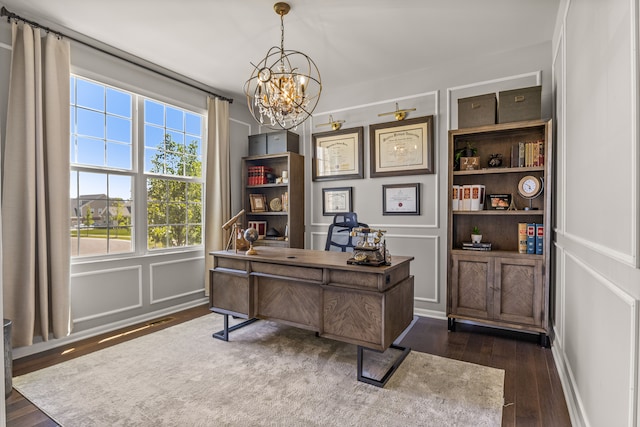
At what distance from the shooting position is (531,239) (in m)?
3.16

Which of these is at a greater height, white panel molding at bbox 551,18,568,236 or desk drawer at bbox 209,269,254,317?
white panel molding at bbox 551,18,568,236

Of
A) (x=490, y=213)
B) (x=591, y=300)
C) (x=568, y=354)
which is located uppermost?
(x=490, y=213)

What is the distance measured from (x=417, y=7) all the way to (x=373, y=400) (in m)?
2.97

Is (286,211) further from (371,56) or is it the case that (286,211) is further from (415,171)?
(371,56)

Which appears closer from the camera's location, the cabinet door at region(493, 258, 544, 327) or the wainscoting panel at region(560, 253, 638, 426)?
the wainscoting panel at region(560, 253, 638, 426)

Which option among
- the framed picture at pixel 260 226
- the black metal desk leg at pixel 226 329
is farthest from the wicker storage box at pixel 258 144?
the black metal desk leg at pixel 226 329

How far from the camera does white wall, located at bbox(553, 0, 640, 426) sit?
1228 millimetres

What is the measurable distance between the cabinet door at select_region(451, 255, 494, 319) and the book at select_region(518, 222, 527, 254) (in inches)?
11.6

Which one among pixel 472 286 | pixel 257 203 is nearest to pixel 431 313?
pixel 472 286

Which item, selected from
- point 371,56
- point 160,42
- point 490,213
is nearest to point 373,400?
Result: point 490,213

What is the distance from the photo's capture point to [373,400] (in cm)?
221

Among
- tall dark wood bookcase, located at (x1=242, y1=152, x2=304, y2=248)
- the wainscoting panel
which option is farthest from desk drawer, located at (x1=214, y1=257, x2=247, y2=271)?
the wainscoting panel

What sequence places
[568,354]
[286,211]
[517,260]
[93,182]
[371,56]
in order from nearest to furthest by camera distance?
1. [568,354]
2. [517,260]
3. [93,182]
4. [371,56]
5. [286,211]

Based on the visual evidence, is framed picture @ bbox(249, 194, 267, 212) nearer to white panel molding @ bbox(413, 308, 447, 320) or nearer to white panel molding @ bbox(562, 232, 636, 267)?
white panel molding @ bbox(413, 308, 447, 320)
